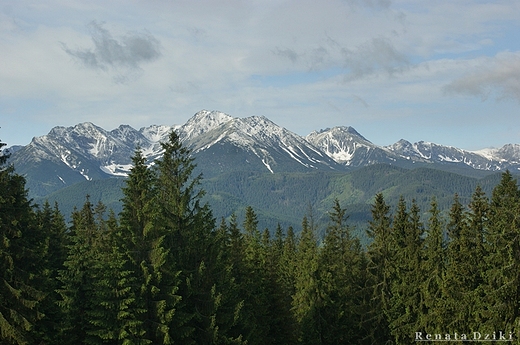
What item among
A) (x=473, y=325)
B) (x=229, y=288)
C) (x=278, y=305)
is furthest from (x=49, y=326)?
(x=473, y=325)

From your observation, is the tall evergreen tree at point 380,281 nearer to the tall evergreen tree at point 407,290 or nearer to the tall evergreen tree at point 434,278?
the tall evergreen tree at point 407,290

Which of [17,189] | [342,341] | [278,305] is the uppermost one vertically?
[17,189]

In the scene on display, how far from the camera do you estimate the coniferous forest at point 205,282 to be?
2905 cm

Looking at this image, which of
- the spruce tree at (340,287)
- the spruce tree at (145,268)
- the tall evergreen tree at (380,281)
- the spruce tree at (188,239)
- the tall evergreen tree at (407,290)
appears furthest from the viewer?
the tall evergreen tree at (380,281)

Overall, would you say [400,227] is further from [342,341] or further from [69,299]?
[69,299]

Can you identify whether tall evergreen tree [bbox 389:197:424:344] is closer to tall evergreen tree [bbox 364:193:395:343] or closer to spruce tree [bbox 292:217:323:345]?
tall evergreen tree [bbox 364:193:395:343]

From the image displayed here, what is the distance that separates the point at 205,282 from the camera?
35.1 meters

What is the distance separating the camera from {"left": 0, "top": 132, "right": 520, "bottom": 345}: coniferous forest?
29.0 metres

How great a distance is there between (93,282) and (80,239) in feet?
8.81

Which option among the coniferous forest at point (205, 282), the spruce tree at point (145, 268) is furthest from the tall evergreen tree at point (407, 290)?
the spruce tree at point (145, 268)

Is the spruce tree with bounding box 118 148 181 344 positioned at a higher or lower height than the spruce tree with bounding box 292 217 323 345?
higher

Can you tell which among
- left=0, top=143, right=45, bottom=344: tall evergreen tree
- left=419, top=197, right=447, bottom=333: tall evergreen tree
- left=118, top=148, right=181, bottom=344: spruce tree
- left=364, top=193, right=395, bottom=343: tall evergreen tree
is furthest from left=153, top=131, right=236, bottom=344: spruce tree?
left=364, top=193, right=395, bottom=343: tall evergreen tree

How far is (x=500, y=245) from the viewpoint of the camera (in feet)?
104

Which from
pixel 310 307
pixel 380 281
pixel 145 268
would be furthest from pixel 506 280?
pixel 145 268
